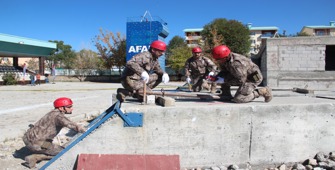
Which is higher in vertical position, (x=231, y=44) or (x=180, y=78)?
(x=231, y=44)

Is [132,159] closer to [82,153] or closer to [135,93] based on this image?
[82,153]

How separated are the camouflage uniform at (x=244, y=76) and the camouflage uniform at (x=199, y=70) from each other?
3206mm

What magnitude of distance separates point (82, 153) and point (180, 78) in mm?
36748

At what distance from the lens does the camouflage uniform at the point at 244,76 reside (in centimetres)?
544

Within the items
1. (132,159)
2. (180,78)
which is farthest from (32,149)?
(180,78)

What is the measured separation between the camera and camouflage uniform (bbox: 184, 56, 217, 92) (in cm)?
901

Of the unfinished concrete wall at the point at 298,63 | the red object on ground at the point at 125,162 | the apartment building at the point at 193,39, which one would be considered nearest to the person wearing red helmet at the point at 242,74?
the red object on ground at the point at 125,162

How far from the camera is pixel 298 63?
1767 centimetres

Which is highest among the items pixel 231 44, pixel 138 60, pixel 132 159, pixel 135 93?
pixel 231 44

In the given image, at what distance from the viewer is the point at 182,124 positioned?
4.79m

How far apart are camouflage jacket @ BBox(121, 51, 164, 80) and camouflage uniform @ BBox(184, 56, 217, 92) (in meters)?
3.00

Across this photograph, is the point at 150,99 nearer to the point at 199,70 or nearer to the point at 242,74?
the point at 242,74

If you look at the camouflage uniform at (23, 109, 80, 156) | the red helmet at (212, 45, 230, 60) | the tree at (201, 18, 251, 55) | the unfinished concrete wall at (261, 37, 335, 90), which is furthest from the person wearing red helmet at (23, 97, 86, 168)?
the tree at (201, 18, 251, 55)

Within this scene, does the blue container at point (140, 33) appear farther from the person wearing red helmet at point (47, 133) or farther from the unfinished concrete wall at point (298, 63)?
the person wearing red helmet at point (47, 133)
